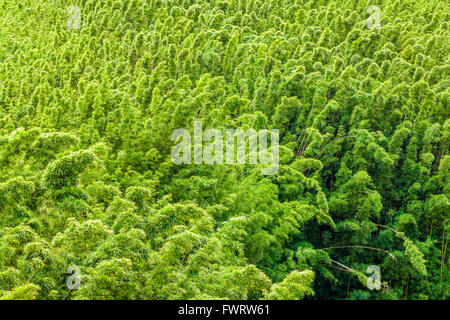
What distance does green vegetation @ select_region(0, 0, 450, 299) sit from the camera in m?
6.23

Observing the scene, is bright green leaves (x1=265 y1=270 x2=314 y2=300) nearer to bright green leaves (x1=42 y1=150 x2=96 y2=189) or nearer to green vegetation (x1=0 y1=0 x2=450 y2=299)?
green vegetation (x1=0 y1=0 x2=450 y2=299)

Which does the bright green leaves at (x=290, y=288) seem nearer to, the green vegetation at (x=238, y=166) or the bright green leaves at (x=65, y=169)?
the green vegetation at (x=238, y=166)

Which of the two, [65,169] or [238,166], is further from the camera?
[238,166]

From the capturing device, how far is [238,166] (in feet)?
40.0

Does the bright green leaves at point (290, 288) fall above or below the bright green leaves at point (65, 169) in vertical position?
below

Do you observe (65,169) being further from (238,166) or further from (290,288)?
(238,166)

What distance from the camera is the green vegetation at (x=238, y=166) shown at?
6.23 meters

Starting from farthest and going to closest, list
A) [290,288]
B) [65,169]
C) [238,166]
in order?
[238,166] → [65,169] → [290,288]

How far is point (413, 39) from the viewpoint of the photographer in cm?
1900

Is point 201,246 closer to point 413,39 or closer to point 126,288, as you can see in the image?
point 126,288

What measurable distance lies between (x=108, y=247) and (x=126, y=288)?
0.72 meters

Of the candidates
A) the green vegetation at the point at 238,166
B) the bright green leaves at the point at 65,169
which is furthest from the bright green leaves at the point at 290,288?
the bright green leaves at the point at 65,169

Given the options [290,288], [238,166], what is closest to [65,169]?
[290,288]

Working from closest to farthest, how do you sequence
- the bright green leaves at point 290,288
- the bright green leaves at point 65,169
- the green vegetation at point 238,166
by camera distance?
the bright green leaves at point 290,288
the green vegetation at point 238,166
the bright green leaves at point 65,169
